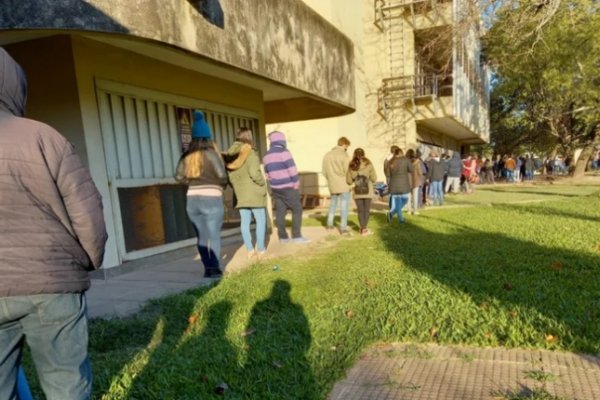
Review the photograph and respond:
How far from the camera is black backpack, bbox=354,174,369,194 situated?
779 centimetres

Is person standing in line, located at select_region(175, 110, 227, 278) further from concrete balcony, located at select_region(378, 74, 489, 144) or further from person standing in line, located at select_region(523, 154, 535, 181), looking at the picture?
person standing in line, located at select_region(523, 154, 535, 181)

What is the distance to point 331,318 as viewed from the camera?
3.58 meters

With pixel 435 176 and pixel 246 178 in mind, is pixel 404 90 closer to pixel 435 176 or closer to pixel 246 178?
pixel 435 176

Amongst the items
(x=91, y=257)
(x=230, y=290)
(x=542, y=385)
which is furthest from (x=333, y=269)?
(x=91, y=257)

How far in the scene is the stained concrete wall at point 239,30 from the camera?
3701mm

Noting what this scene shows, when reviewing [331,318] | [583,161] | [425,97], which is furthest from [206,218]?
[583,161]

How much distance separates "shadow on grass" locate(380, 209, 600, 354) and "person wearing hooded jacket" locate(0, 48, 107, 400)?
2421 millimetres

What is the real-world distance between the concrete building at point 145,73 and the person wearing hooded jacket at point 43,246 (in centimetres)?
258

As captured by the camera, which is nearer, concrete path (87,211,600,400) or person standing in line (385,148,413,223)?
concrete path (87,211,600,400)

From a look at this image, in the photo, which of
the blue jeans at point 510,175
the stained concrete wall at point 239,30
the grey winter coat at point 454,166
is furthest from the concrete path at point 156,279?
the blue jeans at point 510,175

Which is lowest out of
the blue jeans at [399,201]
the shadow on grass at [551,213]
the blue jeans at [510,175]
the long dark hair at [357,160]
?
the blue jeans at [510,175]

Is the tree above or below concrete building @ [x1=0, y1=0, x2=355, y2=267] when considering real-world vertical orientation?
above

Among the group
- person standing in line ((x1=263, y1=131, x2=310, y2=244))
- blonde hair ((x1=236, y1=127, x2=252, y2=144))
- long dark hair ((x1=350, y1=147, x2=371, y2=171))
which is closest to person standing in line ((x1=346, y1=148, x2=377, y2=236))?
long dark hair ((x1=350, y1=147, x2=371, y2=171))

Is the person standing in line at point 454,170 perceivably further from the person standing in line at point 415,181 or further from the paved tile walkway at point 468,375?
the paved tile walkway at point 468,375
